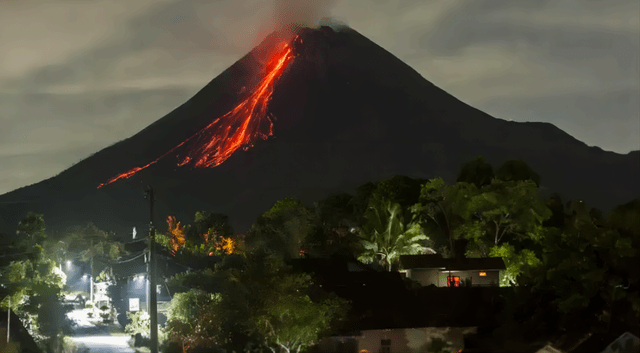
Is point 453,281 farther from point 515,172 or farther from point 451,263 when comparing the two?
point 515,172

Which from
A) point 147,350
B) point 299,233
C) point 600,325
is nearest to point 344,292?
point 147,350

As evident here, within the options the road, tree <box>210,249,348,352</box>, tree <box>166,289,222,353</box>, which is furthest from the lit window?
the road

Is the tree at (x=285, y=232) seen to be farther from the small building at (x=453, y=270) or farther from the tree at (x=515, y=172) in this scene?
the tree at (x=515, y=172)

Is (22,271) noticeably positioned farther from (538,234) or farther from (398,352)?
(538,234)

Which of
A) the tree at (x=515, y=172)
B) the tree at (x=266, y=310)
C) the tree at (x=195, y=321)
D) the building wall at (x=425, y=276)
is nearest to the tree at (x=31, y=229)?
the tree at (x=195, y=321)

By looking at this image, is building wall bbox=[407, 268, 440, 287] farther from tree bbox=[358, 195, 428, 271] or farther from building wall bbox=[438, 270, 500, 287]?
tree bbox=[358, 195, 428, 271]

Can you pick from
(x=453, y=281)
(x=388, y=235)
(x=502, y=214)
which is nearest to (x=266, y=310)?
(x=453, y=281)
